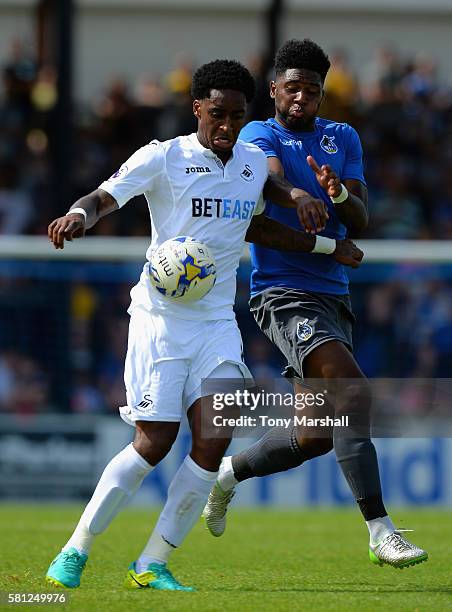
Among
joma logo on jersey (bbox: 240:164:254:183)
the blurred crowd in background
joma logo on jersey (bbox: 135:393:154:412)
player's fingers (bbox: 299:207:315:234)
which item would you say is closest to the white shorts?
joma logo on jersey (bbox: 135:393:154:412)

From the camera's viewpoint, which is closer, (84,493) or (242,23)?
(84,493)

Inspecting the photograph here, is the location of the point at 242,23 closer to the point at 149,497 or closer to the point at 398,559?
the point at 149,497

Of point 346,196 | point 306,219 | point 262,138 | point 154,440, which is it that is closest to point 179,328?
point 154,440

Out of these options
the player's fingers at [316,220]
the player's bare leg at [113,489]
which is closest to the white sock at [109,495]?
the player's bare leg at [113,489]

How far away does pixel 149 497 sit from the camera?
42.7 feet

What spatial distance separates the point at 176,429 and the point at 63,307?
27.7ft

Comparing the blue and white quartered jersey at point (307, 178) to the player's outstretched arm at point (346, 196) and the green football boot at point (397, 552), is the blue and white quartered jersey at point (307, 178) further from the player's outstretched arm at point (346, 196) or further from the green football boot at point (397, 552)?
the green football boot at point (397, 552)

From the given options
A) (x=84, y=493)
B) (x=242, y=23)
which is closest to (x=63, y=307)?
(x=84, y=493)

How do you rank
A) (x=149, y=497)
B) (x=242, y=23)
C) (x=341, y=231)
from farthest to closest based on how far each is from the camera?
(x=242, y=23)
(x=149, y=497)
(x=341, y=231)

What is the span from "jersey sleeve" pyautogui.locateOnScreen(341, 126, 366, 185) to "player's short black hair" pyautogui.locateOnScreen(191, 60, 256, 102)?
1033 millimetres

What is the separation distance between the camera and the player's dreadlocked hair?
22.4 feet

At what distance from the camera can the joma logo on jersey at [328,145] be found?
7.06 meters

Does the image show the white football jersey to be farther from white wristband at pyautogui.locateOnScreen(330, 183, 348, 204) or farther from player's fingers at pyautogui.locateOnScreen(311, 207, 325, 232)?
white wristband at pyautogui.locateOnScreen(330, 183, 348, 204)

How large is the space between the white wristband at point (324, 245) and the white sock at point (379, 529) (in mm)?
1434
